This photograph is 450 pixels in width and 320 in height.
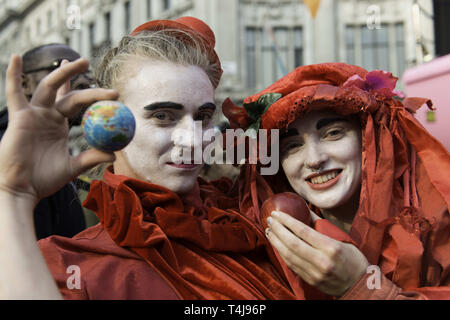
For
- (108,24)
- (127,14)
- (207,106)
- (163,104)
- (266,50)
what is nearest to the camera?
(163,104)

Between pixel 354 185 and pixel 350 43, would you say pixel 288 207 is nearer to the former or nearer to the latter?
pixel 354 185

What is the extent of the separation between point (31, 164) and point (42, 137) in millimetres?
78

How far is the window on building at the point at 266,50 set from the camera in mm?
17531

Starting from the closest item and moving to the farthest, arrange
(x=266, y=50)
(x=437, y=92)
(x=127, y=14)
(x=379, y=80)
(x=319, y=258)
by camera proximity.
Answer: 1. (x=319, y=258)
2. (x=379, y=80)
3. (x=437, y=92)
4. (x=266, y=50)
5. (x=127, y=14)

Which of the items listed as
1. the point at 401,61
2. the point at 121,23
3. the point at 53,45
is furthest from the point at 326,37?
the point at 53,45

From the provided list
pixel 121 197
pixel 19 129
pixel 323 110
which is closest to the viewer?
pixel 19 129

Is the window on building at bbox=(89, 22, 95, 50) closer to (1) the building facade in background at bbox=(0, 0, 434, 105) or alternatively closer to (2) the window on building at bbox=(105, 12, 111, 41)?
(2) the window on building at bbox=(105, 12, 111, 41)

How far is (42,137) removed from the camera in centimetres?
135

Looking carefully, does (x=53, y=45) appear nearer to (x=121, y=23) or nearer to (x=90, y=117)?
(x=90, y=117)

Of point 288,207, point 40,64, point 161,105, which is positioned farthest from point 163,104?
point 40,64

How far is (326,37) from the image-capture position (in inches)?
650

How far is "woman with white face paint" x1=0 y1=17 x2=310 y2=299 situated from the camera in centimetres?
132

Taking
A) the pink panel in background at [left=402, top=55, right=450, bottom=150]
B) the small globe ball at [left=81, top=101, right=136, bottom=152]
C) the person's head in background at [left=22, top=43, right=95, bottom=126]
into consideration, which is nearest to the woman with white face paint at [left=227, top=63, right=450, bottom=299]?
the small globe ball at [left=81, top=101, right=136, bottom=152]
